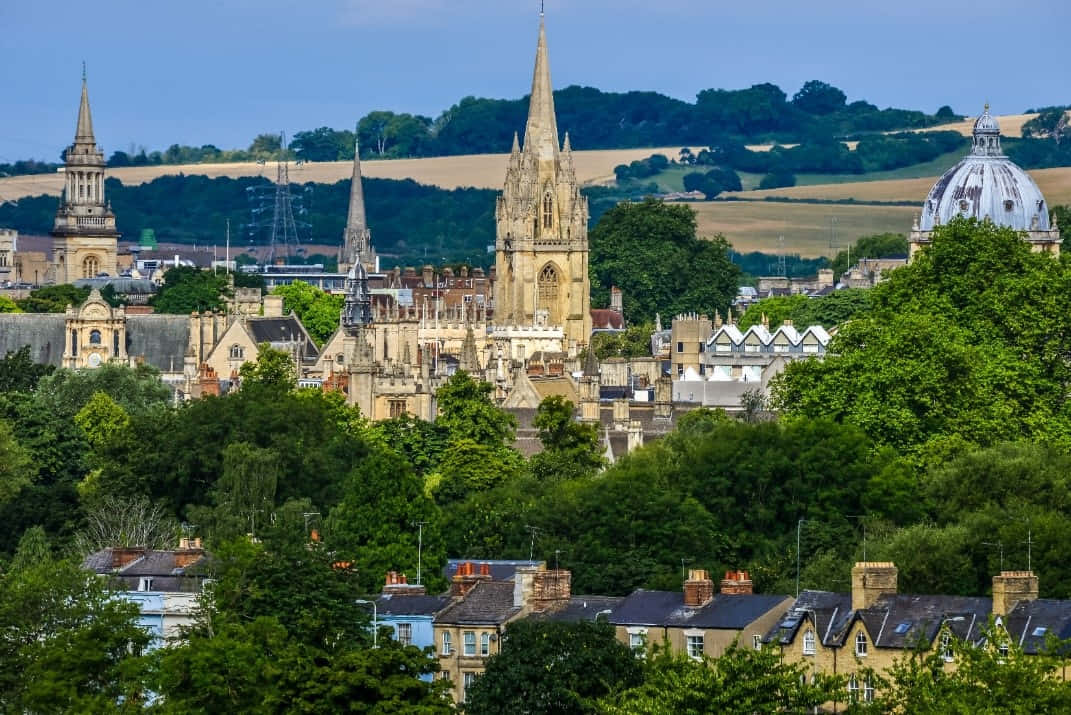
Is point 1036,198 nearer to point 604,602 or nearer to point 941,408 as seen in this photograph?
point 941,408

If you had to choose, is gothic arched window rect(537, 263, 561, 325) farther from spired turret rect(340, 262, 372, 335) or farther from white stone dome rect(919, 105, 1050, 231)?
white stone dome rect(919, 105, 1050, 231)

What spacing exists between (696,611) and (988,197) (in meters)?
92.9

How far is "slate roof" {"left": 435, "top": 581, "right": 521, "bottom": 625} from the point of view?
79000 millimetres

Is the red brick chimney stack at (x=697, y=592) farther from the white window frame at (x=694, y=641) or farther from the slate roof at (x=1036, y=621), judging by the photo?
the slate roof at (x=1036, y=621)

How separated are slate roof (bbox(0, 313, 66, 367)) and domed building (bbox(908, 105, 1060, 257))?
3493 centimetres

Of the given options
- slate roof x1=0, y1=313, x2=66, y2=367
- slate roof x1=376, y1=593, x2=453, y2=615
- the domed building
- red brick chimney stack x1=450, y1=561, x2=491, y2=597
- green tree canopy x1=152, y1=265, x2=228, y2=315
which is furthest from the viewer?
green tree canopy x1=152, y1=265, x2=228, y2=315

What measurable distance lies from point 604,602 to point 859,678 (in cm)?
990

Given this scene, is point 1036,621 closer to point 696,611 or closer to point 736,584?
point 696,611

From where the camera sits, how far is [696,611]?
3076 inches

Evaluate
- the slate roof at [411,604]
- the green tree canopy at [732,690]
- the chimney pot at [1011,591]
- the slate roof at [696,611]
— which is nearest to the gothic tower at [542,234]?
the slate roof at [411,604]

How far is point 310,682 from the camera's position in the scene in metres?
70.5

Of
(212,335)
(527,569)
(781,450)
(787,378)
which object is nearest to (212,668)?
(527,569)

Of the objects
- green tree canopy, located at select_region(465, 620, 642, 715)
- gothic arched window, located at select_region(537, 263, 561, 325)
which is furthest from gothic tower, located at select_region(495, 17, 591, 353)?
green tree canopy, located at select_region(465, 620, 642, 715)

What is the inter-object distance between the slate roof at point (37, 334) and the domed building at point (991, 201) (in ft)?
115
